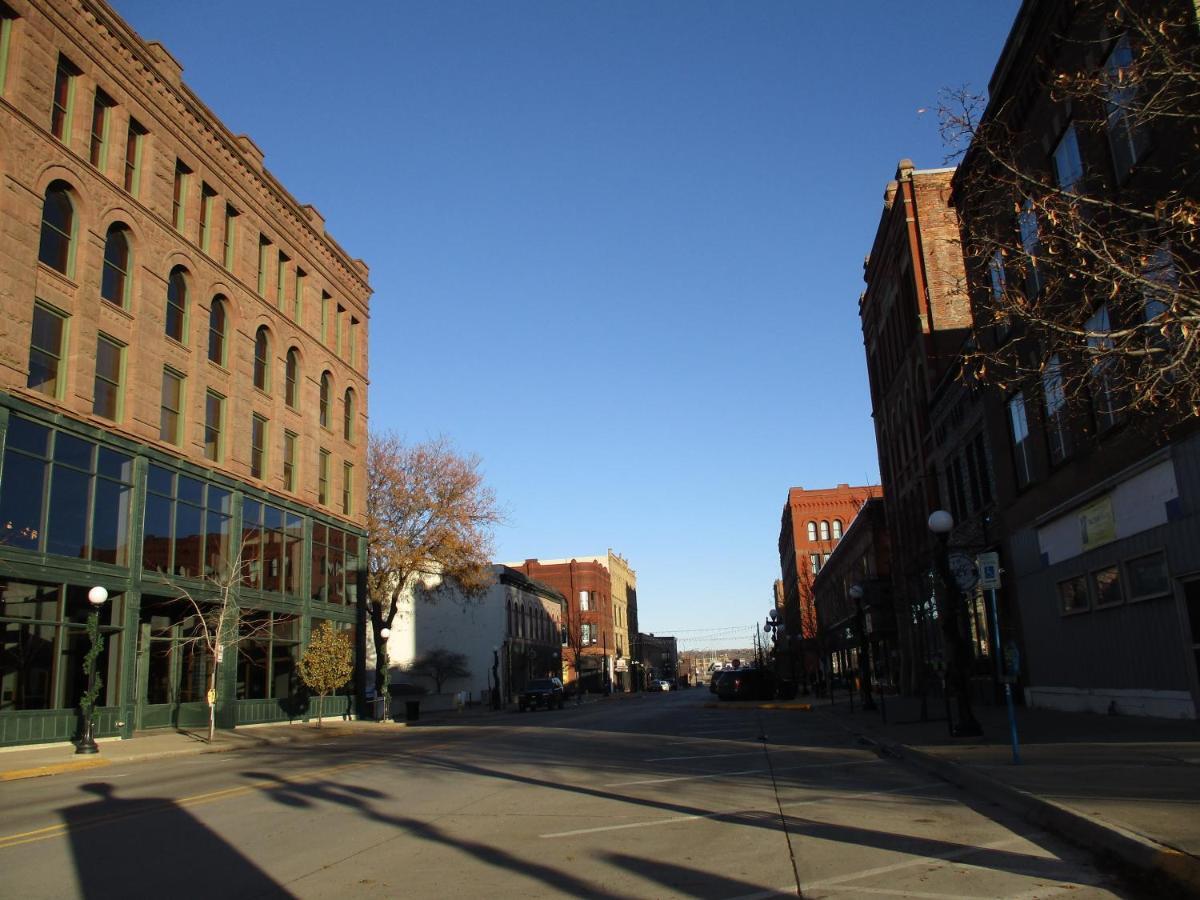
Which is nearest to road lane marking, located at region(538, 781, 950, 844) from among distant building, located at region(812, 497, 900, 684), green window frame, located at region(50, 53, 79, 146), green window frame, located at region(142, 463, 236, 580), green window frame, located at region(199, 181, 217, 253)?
green window frame, located at region(142, 463, 236, 580)

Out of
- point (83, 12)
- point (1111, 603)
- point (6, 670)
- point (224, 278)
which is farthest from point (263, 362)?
point (1111, 603)

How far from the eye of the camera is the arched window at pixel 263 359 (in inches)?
1385

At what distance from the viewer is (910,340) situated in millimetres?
37344

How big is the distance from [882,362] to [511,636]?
119 ft

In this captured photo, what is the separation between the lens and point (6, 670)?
22.3 meters

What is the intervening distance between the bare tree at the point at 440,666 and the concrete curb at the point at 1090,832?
54879 mm

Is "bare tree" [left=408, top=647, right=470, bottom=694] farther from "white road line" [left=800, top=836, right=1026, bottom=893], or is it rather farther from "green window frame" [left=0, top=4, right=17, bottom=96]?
"white road line" [left=800, top=836, right=1026, bottom=893]

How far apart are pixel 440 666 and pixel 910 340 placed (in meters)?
39.9

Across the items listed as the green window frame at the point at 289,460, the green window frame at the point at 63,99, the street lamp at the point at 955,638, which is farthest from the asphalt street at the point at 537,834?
the green window frame at the point at 289,460

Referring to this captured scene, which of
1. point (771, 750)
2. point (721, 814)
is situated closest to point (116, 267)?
point (771, 750)

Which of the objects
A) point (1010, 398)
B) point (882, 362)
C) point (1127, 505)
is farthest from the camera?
point (882, 362)

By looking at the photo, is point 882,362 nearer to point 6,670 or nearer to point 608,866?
point 6,670

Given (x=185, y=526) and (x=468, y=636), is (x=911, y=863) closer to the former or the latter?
(x=185, y=526)

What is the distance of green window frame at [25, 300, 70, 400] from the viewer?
24.0 metres
